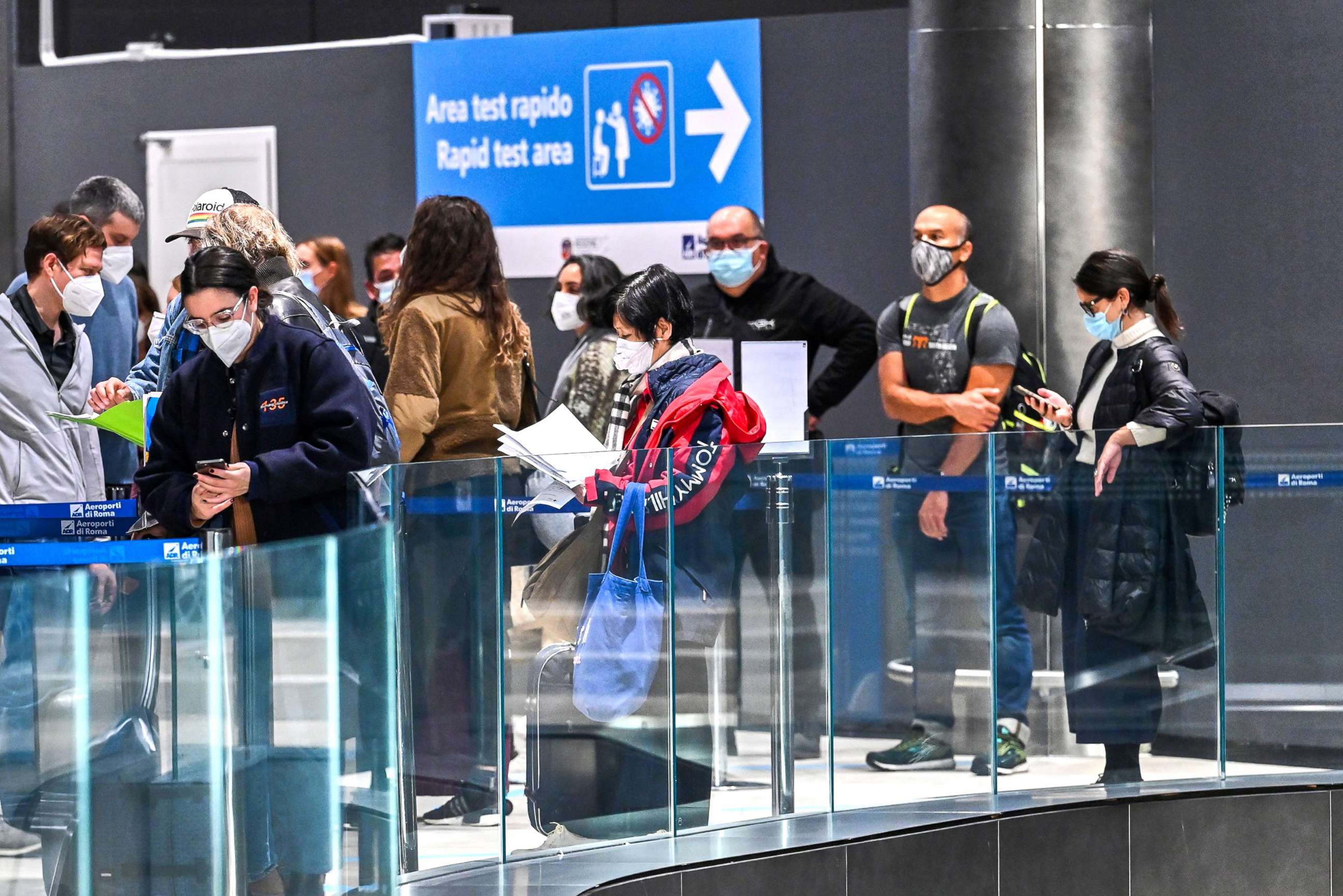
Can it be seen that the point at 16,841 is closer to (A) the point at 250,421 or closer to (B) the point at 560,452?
(A) the point at 250,421

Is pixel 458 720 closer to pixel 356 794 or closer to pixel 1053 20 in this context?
pixel 356 794

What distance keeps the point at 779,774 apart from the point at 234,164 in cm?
521

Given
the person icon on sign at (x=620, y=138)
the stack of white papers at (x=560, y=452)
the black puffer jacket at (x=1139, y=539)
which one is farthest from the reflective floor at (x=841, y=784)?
the person icon on sign at (x=620, y=138)

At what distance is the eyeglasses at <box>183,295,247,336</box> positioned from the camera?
445cm

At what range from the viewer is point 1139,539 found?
19.7 feet

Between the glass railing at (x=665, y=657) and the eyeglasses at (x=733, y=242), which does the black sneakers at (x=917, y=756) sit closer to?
the glass railing at (x=665, y=657)

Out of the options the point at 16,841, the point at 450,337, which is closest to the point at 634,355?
the point at 450,337

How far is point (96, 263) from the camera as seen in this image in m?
5.92

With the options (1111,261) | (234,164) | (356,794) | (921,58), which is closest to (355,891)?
(356,794)

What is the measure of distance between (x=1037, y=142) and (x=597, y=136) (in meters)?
2.20

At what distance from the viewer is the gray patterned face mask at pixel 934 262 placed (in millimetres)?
6656

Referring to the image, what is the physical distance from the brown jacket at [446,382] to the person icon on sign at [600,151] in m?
3.04

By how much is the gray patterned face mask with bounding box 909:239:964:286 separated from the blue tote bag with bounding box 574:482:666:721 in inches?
75.8

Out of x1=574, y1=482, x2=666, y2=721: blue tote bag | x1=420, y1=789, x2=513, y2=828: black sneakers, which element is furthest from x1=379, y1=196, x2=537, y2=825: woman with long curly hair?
x1=574, y1=482, x2=666, y2=721: blue tote bag
